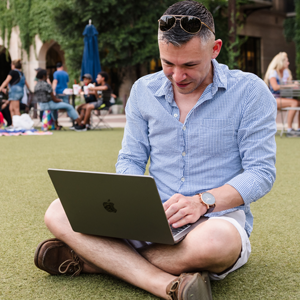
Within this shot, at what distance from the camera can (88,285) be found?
1937mm

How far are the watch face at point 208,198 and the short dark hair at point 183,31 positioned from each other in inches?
23.3

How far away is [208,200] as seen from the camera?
1780 millimetres

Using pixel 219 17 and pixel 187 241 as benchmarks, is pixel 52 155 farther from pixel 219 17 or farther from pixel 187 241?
pixel 219 17

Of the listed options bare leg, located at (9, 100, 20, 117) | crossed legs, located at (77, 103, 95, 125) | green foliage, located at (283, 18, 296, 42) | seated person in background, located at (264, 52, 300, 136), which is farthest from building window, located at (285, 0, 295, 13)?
bare leg, located at (9, 100, 20, 117)

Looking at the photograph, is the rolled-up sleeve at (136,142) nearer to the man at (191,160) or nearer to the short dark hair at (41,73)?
the man at (191,160)

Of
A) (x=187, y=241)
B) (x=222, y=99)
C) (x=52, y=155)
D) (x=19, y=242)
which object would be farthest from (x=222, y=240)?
(x=52, y=155)

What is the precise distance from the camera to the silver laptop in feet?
5.21

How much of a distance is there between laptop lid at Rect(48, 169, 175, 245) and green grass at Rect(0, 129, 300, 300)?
10.4 inches

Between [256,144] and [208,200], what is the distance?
314mm

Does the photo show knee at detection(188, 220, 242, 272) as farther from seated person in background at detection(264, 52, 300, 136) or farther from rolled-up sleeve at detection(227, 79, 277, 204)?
seated person in background at detection(264, 52, 300, 136)

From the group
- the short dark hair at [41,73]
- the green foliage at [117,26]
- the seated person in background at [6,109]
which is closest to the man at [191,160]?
the short dark hair at [41,73]

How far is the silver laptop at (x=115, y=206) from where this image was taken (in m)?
1.59

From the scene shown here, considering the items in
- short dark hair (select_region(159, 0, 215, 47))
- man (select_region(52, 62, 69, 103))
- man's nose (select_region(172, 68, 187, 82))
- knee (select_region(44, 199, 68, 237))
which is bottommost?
man (select_region(52, 62, 69, 103))

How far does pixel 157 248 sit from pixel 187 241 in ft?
0.54
